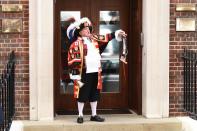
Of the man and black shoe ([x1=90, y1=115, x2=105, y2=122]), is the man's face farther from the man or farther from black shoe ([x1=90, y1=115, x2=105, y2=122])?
black shoe ([x1=90, y1=115, x2=105, y2=122])

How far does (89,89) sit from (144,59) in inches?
46.3

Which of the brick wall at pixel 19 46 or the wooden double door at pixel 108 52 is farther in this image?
the wooden double door at pixel 108 52

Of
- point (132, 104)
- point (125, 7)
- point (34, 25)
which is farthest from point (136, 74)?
point (34, 25)

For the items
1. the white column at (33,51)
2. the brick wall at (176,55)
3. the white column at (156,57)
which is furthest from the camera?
the brick wall at (176,55)

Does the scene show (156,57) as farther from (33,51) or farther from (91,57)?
(33,51)

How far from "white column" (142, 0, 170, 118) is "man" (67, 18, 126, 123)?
0.65 m

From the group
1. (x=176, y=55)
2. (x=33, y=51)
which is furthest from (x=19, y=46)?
(x=176, y=55)

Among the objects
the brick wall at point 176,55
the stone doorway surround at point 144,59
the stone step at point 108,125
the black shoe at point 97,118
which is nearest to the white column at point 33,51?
the stone doorway surround at point 144,59

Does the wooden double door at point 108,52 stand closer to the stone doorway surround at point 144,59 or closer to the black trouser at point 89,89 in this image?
the stone doorway surround at point 144,59

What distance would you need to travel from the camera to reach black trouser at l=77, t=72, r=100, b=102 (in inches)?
355

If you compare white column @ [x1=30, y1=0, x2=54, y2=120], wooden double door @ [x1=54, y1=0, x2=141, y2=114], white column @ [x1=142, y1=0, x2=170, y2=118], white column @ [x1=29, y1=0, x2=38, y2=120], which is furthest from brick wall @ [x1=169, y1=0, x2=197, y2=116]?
white column @ [x1=29, y1=0, x2=38, y2=120]

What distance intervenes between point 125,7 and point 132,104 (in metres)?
1.81

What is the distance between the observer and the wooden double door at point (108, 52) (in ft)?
33.6

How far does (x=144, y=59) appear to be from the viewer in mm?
9609
